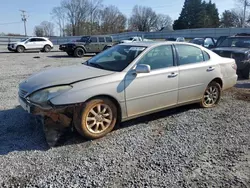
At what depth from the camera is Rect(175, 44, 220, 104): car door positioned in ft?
14.6

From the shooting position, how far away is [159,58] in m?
4.23

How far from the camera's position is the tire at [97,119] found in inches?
136

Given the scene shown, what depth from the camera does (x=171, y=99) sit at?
434cm

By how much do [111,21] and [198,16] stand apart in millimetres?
27173

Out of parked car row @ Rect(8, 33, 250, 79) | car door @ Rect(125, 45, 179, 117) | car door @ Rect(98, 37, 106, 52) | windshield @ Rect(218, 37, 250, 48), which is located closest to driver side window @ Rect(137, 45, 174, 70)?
car door @ Rect(125, 45, 179, 117)

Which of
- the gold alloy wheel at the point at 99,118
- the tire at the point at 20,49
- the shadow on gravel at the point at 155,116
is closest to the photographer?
the gold alloy wheel at the point at 99,118

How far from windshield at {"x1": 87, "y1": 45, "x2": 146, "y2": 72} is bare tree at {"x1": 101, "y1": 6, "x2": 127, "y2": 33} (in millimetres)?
69742

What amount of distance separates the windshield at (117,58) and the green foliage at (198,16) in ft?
211

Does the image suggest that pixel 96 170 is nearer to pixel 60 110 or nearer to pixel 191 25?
pixel 60 110

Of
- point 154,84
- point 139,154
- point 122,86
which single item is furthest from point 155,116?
point 139,154

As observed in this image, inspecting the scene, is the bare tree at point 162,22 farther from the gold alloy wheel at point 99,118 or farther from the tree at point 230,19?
the gold alloy wheel at point 99,118

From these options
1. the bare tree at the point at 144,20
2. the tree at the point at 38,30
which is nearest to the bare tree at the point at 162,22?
the bare tree at the point at 144,20

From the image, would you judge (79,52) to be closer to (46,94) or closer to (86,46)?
(86,46)

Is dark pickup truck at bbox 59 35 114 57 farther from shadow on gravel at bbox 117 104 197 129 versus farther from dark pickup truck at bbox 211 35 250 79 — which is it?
shadow on gravel at bbox 117 104 197 129
